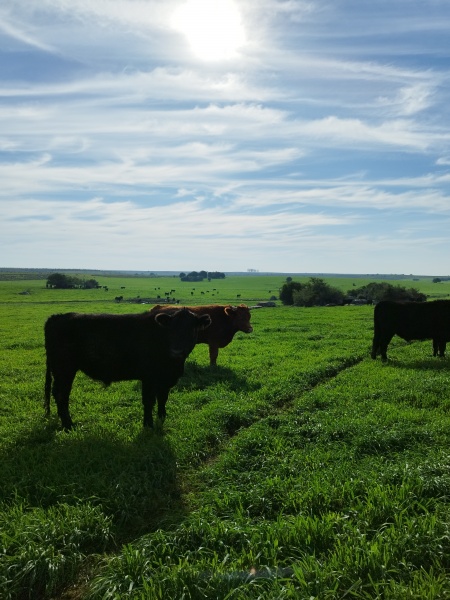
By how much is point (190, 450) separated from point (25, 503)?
2.45 metres

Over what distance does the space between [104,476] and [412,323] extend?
474 inches

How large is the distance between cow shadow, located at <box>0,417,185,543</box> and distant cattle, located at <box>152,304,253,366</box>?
6828mm

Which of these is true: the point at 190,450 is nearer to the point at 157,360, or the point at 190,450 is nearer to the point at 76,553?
the point at 157,360

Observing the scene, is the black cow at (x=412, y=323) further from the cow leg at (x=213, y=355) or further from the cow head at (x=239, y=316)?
the cow leg at (x=213, y=355)

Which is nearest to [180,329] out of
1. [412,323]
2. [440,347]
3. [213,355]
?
[213,355]

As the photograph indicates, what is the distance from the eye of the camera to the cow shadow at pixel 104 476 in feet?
16.5

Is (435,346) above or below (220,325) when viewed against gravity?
below

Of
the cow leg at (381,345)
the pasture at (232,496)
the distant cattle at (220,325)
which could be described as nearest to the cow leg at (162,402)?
the pasture at (232,496)

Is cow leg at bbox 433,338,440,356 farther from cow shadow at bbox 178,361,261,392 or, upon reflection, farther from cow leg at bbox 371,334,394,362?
cow shadow at bbox 178,361,261,392

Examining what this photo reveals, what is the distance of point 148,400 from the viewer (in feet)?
26.4

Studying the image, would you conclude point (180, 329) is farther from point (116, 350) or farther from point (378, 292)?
point (378, 292)

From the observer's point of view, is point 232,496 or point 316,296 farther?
point 316,296

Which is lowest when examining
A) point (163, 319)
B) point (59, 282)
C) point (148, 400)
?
point (148, 400)

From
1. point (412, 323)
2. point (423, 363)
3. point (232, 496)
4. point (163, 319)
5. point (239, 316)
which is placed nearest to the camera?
point (232, 496)
